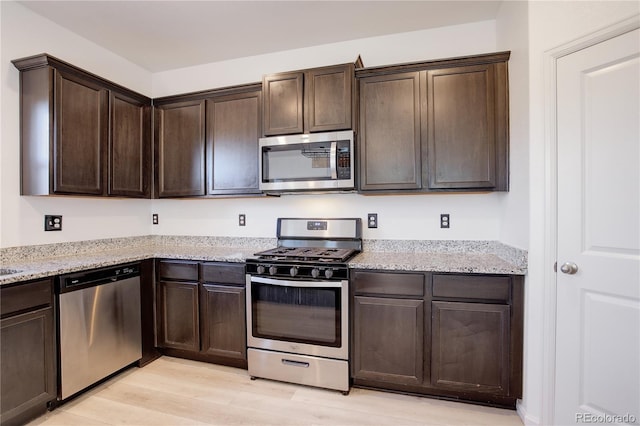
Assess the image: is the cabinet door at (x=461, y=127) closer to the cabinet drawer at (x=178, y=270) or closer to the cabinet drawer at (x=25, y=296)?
the cabinet drawer at (x=178, y=270)

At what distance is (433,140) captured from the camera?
7.39 feet

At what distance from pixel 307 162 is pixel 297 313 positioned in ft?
3.86

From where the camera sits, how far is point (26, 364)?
178 cm

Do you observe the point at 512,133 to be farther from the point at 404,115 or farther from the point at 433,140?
the point at 404,115

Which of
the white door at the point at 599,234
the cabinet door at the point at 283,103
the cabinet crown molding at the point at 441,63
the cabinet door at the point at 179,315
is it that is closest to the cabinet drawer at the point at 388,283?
the white door at the point at 599,234

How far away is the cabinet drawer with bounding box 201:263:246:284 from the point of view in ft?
7.87

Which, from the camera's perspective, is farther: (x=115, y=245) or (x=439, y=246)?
(x=115, y=245)

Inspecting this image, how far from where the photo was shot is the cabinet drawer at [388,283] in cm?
203

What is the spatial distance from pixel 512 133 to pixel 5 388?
342 cm

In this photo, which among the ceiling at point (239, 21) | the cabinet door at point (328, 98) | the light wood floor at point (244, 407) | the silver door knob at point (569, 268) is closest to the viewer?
the silver door knob at point (569, 268)

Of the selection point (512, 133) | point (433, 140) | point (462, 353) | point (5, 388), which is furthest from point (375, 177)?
point (5, 388)

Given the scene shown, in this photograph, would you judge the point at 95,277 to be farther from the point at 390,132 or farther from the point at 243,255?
the point at 390,132

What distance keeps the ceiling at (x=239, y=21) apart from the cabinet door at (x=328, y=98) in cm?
44

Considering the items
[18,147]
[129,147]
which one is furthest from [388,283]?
[18,147]
